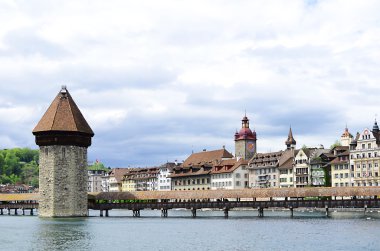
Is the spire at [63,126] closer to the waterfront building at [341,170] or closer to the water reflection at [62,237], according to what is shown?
the water reflection at [62,237]

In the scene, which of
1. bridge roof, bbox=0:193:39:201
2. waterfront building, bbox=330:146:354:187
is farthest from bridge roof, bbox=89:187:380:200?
waterfront building, bbox=330:146:354:187

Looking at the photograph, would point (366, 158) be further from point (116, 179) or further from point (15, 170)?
point (15, 170)

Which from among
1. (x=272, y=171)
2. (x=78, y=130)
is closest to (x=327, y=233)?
(x=78, y=130)

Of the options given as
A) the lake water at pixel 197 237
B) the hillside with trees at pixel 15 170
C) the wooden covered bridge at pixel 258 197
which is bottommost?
the lake water at pixel 197 237

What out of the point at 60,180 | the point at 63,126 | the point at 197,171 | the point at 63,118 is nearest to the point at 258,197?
the point at 60,180

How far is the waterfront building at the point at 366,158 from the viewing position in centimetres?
7988

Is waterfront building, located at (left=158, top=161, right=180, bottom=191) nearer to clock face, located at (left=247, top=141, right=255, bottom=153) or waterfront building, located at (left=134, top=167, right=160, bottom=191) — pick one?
waterfront building, located at (left=134, top=167, right=160, bottom=191)

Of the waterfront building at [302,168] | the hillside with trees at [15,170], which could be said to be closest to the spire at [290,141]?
the waterfront building at [302,168]

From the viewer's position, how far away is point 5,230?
42625 millimetres

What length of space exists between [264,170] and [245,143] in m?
11.8

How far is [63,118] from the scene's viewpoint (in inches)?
2221

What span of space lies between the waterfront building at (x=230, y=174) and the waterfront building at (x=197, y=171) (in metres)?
1.76

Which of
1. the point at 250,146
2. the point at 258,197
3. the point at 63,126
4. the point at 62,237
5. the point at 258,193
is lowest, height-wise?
the point at 62,237

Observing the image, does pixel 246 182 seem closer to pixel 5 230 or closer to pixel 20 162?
pixel 5 230
